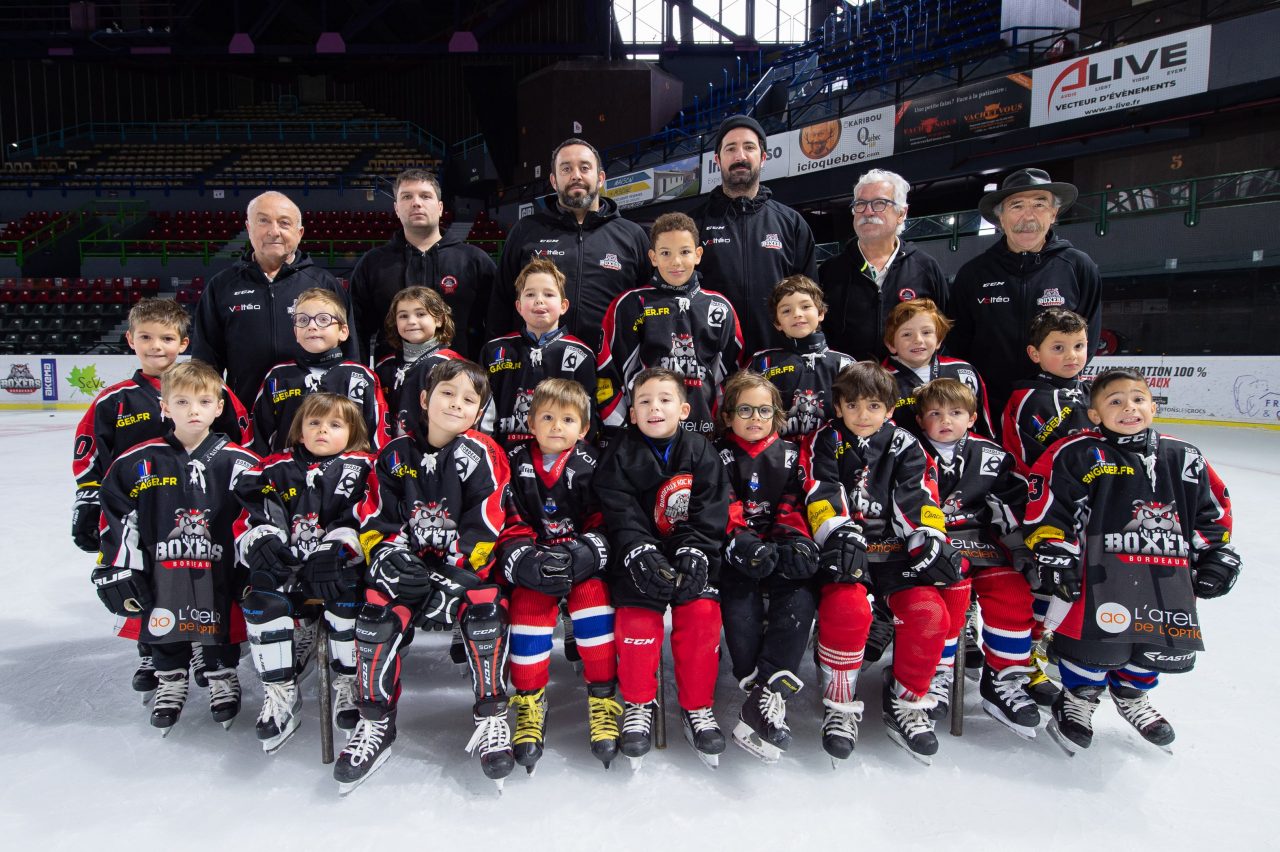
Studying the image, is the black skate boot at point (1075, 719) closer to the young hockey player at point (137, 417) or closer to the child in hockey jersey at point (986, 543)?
the child in hockey jersey at point (986, 543)

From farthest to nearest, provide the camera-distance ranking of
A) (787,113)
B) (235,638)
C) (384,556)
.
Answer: (787,113)
(235,638)
(384,556)

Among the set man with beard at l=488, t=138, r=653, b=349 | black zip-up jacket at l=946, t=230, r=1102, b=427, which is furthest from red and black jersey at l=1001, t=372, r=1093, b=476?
man with beard at l=488, t=138, r=653, b=349

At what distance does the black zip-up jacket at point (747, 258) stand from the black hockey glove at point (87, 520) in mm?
2462

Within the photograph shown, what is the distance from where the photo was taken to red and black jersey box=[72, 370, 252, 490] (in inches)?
104

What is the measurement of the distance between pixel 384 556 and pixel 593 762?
0.89 meters

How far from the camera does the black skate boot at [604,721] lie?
2.16m

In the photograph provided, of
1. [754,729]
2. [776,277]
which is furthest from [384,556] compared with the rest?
[776,277]

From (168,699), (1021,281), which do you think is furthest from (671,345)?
(168,699)

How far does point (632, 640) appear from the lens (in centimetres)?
223

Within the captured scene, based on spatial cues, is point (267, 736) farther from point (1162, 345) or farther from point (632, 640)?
point (1162, 345)

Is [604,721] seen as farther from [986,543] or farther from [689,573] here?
[986,543]

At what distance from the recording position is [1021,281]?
9.68 feet

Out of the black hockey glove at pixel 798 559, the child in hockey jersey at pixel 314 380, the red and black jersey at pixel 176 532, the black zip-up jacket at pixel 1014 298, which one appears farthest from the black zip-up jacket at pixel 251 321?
the black zip-up jacket at pixel 1014 298

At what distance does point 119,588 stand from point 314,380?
912 mm
